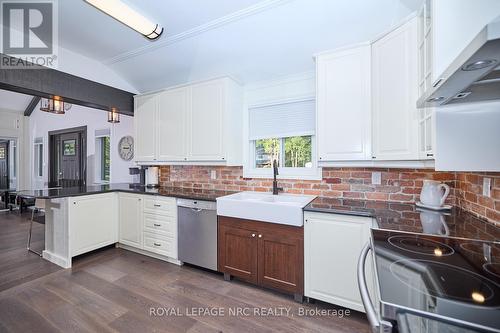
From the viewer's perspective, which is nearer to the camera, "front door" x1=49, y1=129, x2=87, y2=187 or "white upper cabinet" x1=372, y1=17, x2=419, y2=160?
"white upper cabinet" x1=372, y1=17, x2=419, y2=160

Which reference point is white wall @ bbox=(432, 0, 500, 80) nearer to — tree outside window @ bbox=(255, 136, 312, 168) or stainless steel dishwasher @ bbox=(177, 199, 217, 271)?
tree outside window @ bbox=(255, 136, 312, 168)

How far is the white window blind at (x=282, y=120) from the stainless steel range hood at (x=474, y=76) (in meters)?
1.37

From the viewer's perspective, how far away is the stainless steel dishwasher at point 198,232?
2.37 m

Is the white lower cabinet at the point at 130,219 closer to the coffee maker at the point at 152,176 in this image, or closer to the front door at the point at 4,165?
the coffee maker at the point at 152,176

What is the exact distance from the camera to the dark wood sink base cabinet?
1927 millimetres

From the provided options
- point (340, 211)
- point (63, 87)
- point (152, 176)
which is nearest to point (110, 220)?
point (152, 176)

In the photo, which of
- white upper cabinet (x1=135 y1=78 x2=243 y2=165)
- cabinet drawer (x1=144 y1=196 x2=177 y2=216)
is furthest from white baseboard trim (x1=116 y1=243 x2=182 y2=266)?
white upper cabinet (x1=135 y1=78 x2=243 y2=165)

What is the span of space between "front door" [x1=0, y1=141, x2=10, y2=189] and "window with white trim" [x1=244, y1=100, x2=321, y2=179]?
761cm

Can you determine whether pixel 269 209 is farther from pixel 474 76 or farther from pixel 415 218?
pixel 474 76

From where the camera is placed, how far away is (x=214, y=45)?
2.48 m

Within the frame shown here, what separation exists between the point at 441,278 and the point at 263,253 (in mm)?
1494

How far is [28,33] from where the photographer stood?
2396 millimetres

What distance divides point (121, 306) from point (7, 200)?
6342 mm

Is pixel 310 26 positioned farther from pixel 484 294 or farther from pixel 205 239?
pixel 205 239
